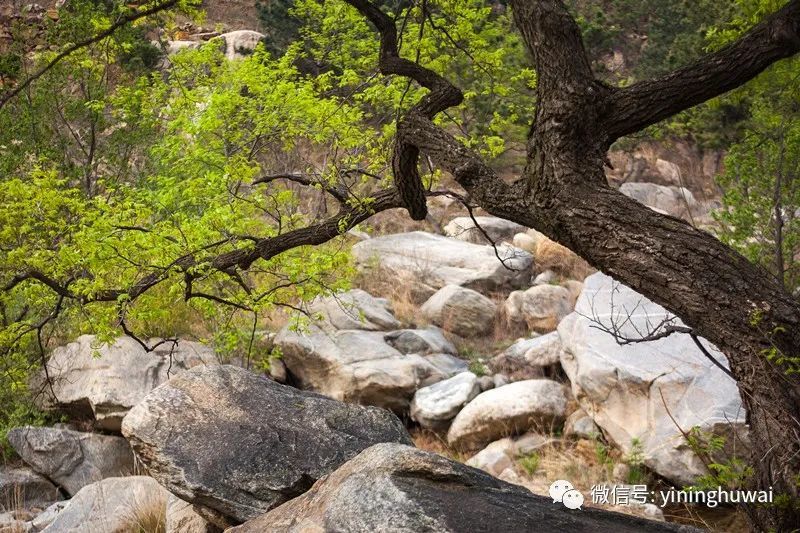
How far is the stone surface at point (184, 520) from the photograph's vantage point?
568 centimetres

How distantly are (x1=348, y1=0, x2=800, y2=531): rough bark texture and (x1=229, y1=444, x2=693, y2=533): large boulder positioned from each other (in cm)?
70

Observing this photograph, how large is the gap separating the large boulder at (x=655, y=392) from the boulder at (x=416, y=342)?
96.9 inches

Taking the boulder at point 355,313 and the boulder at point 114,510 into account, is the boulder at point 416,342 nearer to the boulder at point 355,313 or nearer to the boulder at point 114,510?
the boulder at point 355,313

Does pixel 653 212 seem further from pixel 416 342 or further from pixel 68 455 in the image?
pixel 68 455

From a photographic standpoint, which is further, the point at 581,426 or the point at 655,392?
the point at 581,426

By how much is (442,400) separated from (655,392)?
8.39ft

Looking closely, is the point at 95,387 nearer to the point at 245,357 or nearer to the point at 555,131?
the point at 245,357

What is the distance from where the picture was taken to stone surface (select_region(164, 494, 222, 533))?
5.68m

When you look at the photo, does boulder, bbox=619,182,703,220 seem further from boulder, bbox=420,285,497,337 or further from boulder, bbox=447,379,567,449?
boulder, bbox=447,379,567,449

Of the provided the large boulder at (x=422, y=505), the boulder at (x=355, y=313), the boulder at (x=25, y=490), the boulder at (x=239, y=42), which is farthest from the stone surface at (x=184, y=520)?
the boulder at (x=239, y=42)

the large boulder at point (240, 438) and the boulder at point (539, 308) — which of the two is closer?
the large boulder at point (240, 438)

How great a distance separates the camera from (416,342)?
1041cm

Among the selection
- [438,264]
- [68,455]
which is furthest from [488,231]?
[68,455]

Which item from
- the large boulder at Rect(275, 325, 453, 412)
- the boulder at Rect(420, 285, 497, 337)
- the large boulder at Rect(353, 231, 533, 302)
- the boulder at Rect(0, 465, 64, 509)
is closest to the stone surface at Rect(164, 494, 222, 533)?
the boulder at Rect(0, 465, 64, 509)
